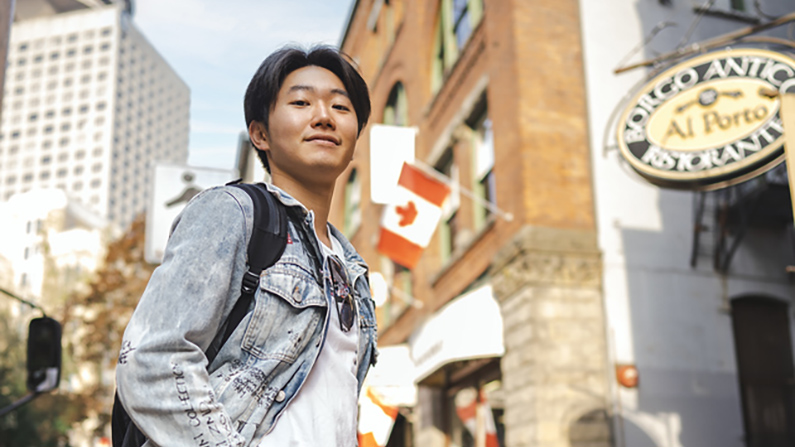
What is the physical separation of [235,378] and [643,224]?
1176 centimetres

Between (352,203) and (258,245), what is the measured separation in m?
25.4

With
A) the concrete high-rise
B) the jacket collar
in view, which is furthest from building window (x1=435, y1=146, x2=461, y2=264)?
the concrete high-rise

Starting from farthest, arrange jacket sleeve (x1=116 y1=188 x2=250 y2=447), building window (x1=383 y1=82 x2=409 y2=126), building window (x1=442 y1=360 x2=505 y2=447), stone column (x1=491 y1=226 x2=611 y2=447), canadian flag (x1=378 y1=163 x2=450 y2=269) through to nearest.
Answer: building window (x1=383 y1=82 x2=409 y2=126), building window (x1=442 y1=360 x2=505 y2=447), canadian flag (x1=378 y1=163 x2=450 y2=269), stone column (x1=491 y1=226 x2=611 y2=447), jacket sleeve (x1=116 y1=188 x2=250 y2=447)

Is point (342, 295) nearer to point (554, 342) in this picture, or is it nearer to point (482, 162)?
point (554, 342)

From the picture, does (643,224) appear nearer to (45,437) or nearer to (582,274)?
(582,274)

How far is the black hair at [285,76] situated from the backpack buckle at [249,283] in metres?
0.50

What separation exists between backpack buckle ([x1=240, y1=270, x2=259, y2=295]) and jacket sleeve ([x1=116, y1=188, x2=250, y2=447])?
A: 14 mm

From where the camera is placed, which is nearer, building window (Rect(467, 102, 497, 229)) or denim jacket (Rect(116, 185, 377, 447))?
denim jacket (Rect(116, 185, 377, 447))

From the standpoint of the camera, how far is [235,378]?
177 centimetres

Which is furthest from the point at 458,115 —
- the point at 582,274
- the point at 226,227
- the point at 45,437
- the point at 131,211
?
the point at 131,211

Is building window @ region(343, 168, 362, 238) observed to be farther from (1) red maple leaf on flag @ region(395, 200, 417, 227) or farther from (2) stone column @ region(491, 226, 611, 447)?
(2) stone column @ region(491, 226, 611, 447)

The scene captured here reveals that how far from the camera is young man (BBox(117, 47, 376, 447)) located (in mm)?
1653

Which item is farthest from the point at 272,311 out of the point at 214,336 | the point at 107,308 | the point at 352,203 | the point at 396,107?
the point at 107,308

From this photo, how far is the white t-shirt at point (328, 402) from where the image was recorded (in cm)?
182
